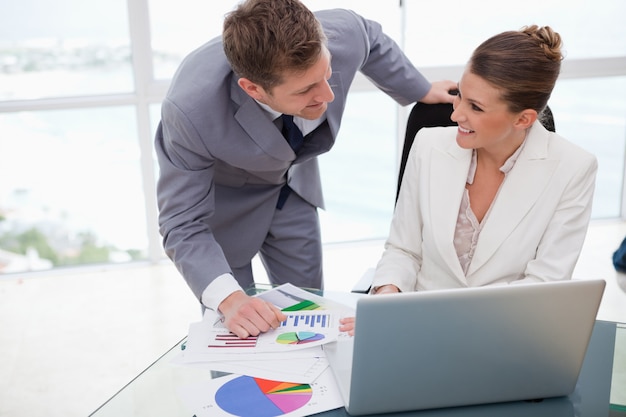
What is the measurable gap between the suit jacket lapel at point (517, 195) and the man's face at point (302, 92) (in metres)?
0.48

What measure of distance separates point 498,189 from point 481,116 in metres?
0.20

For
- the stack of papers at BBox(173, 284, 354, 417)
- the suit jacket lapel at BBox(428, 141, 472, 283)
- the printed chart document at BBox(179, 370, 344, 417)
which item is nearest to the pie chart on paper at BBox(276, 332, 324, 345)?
the stack of papers at BBox(173, 284, 354, 417)

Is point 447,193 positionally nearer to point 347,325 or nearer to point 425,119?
point 425,119

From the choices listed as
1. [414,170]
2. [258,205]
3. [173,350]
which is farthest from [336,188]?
[173,350]

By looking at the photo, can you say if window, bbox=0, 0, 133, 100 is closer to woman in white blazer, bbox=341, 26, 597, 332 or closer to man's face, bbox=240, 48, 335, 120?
man's face, bbox=240, 48, 335, 120

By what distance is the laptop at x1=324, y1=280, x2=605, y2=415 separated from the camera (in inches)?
42.7

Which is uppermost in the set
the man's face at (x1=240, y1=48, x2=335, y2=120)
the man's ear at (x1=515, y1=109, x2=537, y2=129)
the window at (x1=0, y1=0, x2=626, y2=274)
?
the man's face at (x1=240, y1=48, x2=335, y2=120)

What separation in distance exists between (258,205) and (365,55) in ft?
1.76

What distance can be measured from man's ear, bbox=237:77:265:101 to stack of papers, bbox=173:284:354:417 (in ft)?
1.54

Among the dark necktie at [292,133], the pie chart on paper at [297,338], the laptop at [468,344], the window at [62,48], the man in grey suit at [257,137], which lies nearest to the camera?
the laptop at [468,344]

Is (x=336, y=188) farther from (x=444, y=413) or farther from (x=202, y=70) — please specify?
(x=444, y=413)

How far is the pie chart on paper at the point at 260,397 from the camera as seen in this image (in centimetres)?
124

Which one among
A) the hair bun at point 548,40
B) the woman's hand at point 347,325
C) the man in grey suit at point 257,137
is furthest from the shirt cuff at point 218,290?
the hair bun at point 548,40

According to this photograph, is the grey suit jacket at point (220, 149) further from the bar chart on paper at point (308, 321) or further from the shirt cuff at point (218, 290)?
the bar chart on paper at point (308, 321)
